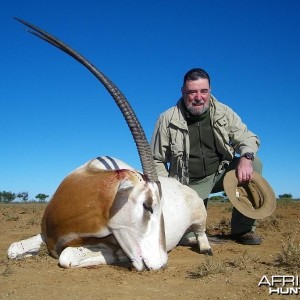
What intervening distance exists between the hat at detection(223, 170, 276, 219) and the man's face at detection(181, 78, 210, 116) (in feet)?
3.37

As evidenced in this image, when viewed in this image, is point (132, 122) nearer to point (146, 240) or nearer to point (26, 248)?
point (146, 240)

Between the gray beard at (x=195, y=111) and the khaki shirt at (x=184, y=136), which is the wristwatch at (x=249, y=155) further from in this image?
the gray beard at (x=195, y=111)

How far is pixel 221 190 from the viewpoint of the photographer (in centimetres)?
694

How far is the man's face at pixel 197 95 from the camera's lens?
21.0ft

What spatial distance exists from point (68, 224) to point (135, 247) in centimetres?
66

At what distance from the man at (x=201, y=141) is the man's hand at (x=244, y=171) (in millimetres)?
419

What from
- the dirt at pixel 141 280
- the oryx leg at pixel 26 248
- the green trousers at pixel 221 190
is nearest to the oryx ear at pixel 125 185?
the dirt at pixel 141 280

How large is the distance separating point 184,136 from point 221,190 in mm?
1026

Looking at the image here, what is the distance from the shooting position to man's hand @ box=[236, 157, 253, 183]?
5.84 metres

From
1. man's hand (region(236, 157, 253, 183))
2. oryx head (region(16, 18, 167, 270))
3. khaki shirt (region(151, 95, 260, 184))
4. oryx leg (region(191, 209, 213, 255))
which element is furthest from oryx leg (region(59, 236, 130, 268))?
khaki shirt (region(151, 95, 260, 184))

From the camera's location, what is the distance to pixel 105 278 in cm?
377

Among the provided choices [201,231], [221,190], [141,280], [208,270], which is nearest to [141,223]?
[141,280]

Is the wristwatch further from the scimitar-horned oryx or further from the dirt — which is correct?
the scimitar-horned oryx

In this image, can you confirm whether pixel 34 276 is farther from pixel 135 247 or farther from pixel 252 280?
pixel 252 280
